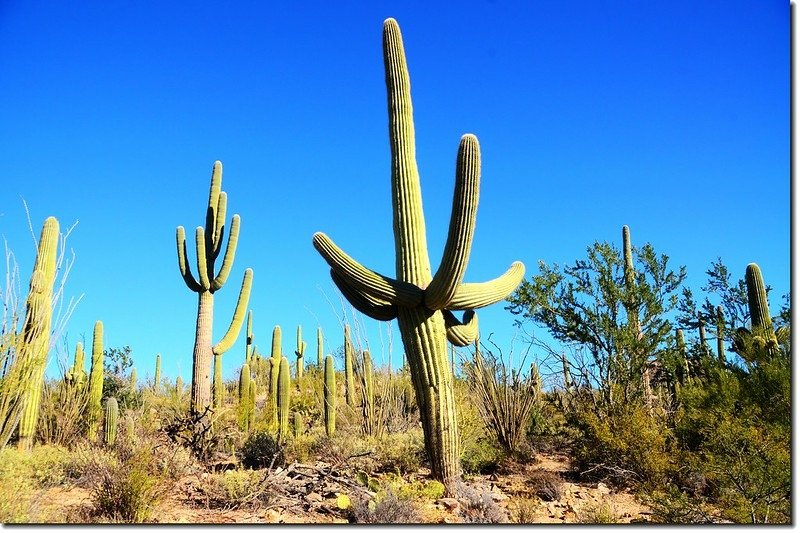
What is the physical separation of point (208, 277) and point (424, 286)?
16.0 feet

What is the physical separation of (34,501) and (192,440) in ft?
11.3

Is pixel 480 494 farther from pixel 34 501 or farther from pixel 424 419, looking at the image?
pixel 34 501

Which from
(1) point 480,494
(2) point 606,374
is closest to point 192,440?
(1) point 480,494

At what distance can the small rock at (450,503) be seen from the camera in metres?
7.35

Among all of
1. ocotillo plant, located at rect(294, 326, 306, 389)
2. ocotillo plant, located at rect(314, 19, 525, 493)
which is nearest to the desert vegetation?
ocotillo plant, located at rect(314, 19, 525, 493)

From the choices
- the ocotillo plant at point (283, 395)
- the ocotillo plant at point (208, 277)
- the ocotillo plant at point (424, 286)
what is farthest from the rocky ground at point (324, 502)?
the ocotillo plant at point (283, 395)

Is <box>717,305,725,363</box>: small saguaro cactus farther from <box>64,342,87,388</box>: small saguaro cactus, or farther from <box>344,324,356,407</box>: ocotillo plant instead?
<box>64,342,87,388</box>: small saguaro cactus

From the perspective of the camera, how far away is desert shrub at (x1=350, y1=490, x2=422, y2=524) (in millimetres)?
6730

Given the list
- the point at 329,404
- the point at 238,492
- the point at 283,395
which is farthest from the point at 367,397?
the point at 238,492

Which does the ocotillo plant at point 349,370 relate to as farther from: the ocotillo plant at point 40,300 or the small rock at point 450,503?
the small rock at point 450,503

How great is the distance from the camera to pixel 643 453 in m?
9.24

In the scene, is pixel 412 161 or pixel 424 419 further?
pixel 412 161

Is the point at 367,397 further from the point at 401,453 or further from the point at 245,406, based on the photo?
the point at 245,406

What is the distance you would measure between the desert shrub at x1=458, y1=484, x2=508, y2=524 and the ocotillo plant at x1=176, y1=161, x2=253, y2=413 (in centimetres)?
491
